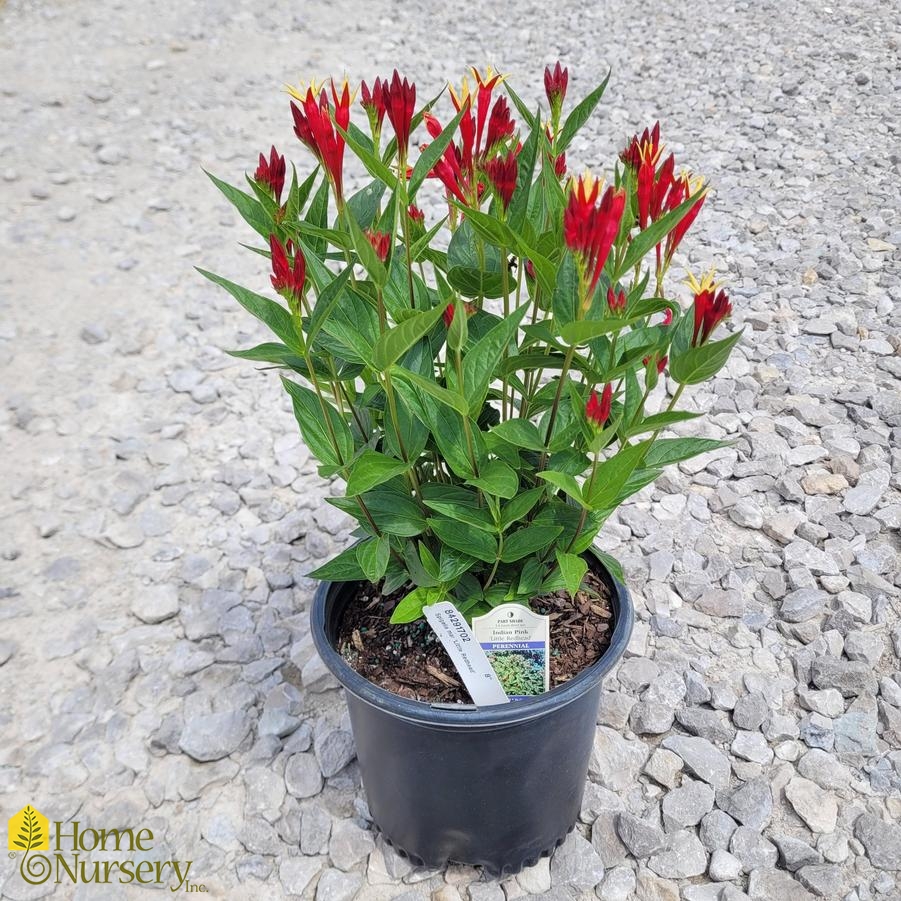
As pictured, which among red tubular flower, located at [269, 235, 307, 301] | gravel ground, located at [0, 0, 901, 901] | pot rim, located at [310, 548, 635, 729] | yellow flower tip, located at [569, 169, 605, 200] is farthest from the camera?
gravel ground, located at [0, 0, 901, 901]

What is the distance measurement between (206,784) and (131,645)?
15.0 inches

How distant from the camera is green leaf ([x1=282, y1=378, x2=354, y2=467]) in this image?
3.52ft

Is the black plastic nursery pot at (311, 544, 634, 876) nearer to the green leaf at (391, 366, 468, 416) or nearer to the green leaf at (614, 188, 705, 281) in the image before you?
the green leaf at (391, 366, 468, 416)

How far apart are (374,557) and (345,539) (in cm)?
87

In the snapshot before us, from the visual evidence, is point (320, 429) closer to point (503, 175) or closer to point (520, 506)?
point (520, 506)

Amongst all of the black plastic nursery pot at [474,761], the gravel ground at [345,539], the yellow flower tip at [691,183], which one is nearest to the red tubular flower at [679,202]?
the yellow flower tip at [691,183]

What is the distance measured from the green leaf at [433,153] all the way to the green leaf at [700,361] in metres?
0.31

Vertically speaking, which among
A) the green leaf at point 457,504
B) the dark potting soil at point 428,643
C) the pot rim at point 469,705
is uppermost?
the green leaf at point 457,504

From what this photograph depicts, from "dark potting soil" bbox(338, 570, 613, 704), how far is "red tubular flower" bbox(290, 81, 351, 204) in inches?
25.3

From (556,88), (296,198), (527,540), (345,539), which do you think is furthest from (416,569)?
(345,539)

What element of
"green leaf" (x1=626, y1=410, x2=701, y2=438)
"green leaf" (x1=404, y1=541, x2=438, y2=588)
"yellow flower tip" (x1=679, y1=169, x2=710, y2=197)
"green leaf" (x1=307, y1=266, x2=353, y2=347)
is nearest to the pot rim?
"green leaf" (x1=404, y1=541, x2=438, y2=588)

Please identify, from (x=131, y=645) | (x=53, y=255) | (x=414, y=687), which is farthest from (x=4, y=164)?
(x=414, y=687)

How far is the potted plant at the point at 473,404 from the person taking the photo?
898 millimetres

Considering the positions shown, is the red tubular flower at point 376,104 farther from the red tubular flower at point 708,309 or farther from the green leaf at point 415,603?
the green leaf at point 415,603
